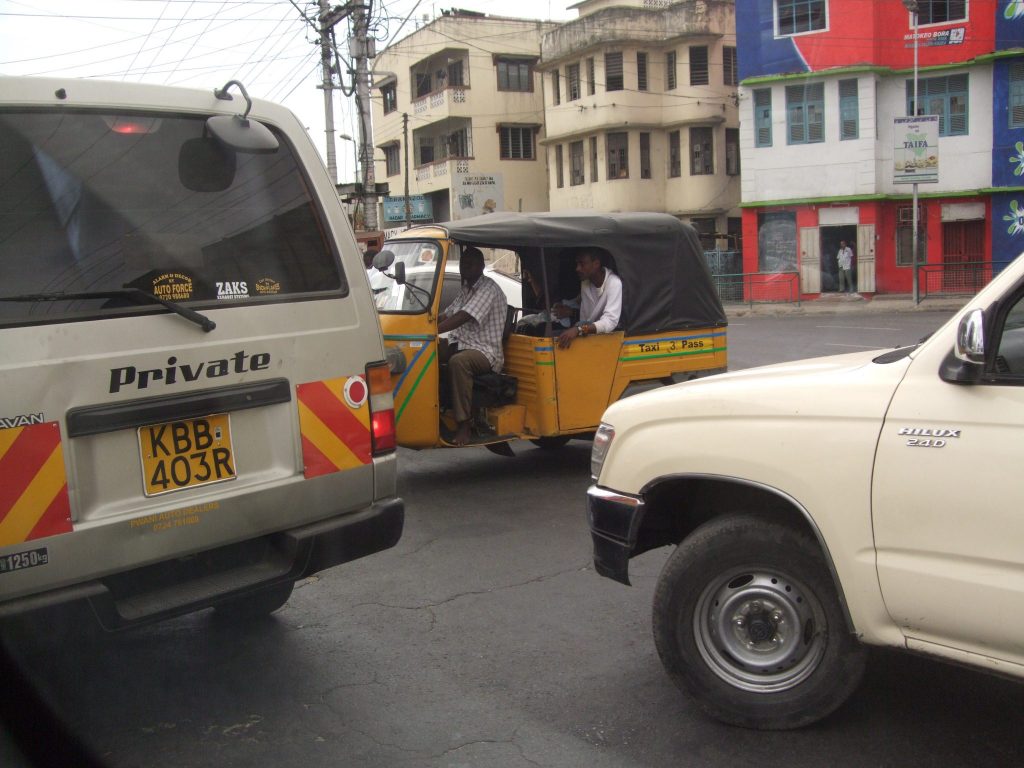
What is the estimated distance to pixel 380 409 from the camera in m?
4.12

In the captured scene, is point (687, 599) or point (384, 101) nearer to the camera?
point (687, 599)

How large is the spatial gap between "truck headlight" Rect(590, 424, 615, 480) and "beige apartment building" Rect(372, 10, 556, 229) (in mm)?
40452

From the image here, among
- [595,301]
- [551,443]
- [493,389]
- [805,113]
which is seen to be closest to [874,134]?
[805,113]

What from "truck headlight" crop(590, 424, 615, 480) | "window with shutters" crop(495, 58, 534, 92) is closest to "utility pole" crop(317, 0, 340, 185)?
"truck headlight" crop(590, 424, 615, 480)

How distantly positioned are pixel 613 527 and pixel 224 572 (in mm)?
1557

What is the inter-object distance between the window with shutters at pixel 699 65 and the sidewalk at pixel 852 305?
1151 centimetres

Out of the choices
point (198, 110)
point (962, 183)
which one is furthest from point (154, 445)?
point (962, 183)

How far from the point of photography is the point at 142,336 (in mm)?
3406

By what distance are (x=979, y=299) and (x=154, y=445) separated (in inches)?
112

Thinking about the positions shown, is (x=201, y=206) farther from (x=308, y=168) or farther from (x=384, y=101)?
(x=384, y=101)

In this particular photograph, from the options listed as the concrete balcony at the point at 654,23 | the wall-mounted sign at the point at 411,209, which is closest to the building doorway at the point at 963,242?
the concrete balcony at the point at 654,23

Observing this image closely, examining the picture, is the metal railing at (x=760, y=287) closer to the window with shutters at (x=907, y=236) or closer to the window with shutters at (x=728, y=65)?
the window with shutters at (x=907, y=236)

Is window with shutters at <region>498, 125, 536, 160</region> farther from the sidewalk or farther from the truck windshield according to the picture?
the truck windshield

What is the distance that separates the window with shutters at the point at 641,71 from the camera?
39.5m
